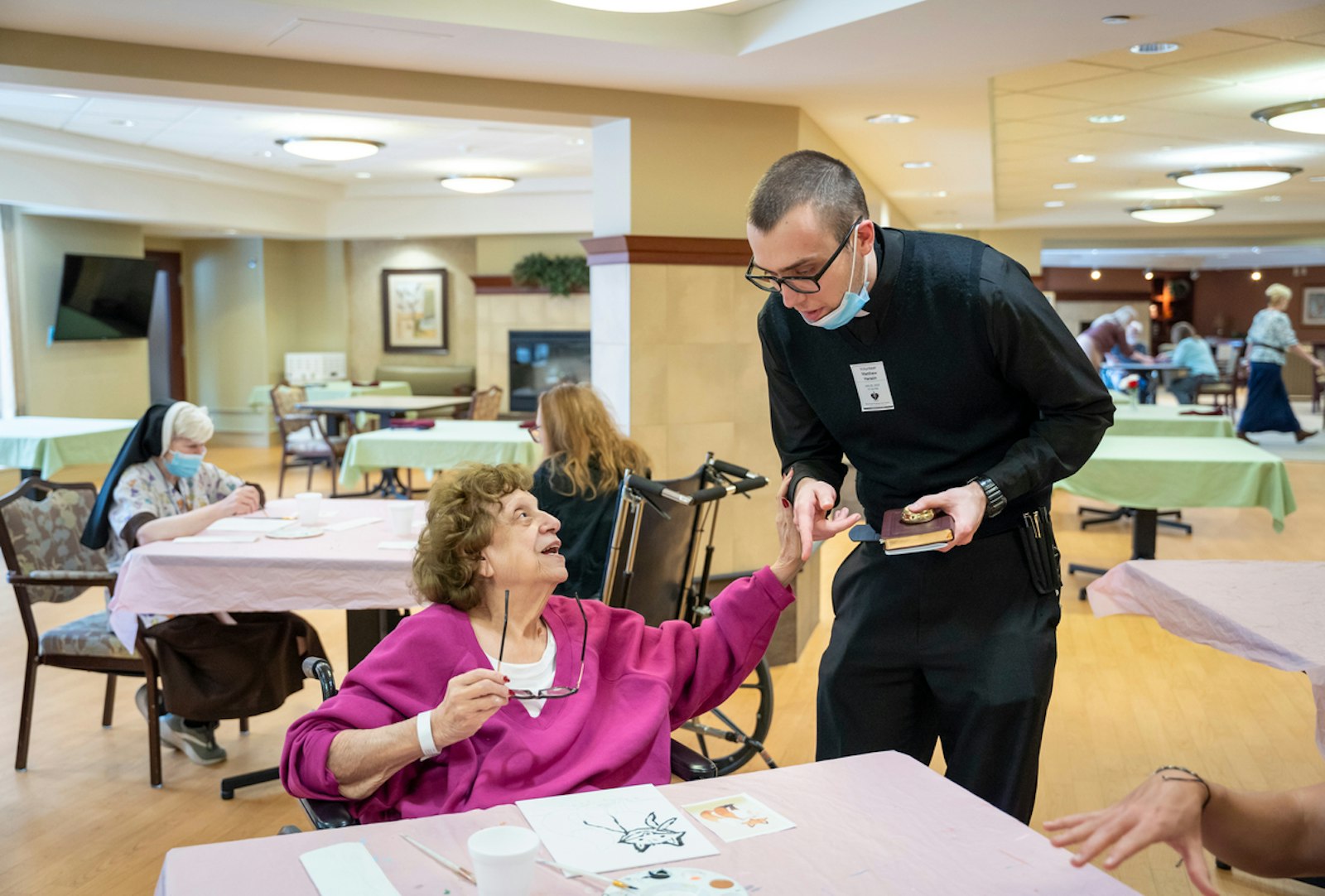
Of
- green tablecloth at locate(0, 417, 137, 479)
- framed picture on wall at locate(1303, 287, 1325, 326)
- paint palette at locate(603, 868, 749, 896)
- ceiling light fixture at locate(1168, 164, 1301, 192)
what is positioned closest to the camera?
paint palette at locate(603, 868, 749, 896)

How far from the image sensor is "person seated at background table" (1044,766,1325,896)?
1147 millimetres

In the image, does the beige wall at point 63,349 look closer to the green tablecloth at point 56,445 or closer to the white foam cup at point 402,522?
the green tablecloth at point 56,445

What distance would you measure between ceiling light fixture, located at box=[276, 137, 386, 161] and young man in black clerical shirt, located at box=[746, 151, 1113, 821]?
291 inches

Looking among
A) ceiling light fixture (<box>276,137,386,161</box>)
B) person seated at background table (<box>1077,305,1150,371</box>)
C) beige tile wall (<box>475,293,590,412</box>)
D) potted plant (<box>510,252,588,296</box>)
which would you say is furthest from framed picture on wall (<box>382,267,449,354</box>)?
person seated at background table (<box>1077,305,1150,371</box>)

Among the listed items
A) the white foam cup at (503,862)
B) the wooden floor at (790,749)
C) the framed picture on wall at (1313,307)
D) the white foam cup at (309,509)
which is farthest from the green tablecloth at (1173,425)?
the framed picture on wall at (1313,307)

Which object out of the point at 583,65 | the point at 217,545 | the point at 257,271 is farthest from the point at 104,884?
the point at 257,271

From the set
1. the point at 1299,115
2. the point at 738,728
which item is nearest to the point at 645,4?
the point at 738,728

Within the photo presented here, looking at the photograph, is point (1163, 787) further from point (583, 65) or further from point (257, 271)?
point (257, 271)

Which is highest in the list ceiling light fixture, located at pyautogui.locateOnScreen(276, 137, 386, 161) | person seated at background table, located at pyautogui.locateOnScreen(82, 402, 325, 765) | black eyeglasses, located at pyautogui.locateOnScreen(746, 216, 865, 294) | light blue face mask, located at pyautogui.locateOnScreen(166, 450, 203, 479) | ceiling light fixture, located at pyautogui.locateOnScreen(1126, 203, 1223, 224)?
ceiling light fixture, located at pyautogui.locateOnScreen(276, 137, 386, 161)

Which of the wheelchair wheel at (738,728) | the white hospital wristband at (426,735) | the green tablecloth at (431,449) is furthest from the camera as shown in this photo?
the green tablecloth at (431,449)

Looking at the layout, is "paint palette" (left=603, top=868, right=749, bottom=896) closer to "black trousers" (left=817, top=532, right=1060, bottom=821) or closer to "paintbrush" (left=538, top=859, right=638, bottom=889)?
"paintbrush" (left=538, top=859, right=638, bottom=889)

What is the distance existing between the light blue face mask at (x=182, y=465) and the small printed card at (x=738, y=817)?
9.79 ft

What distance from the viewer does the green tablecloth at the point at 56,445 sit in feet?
23.8

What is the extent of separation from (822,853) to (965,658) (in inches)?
26.9
